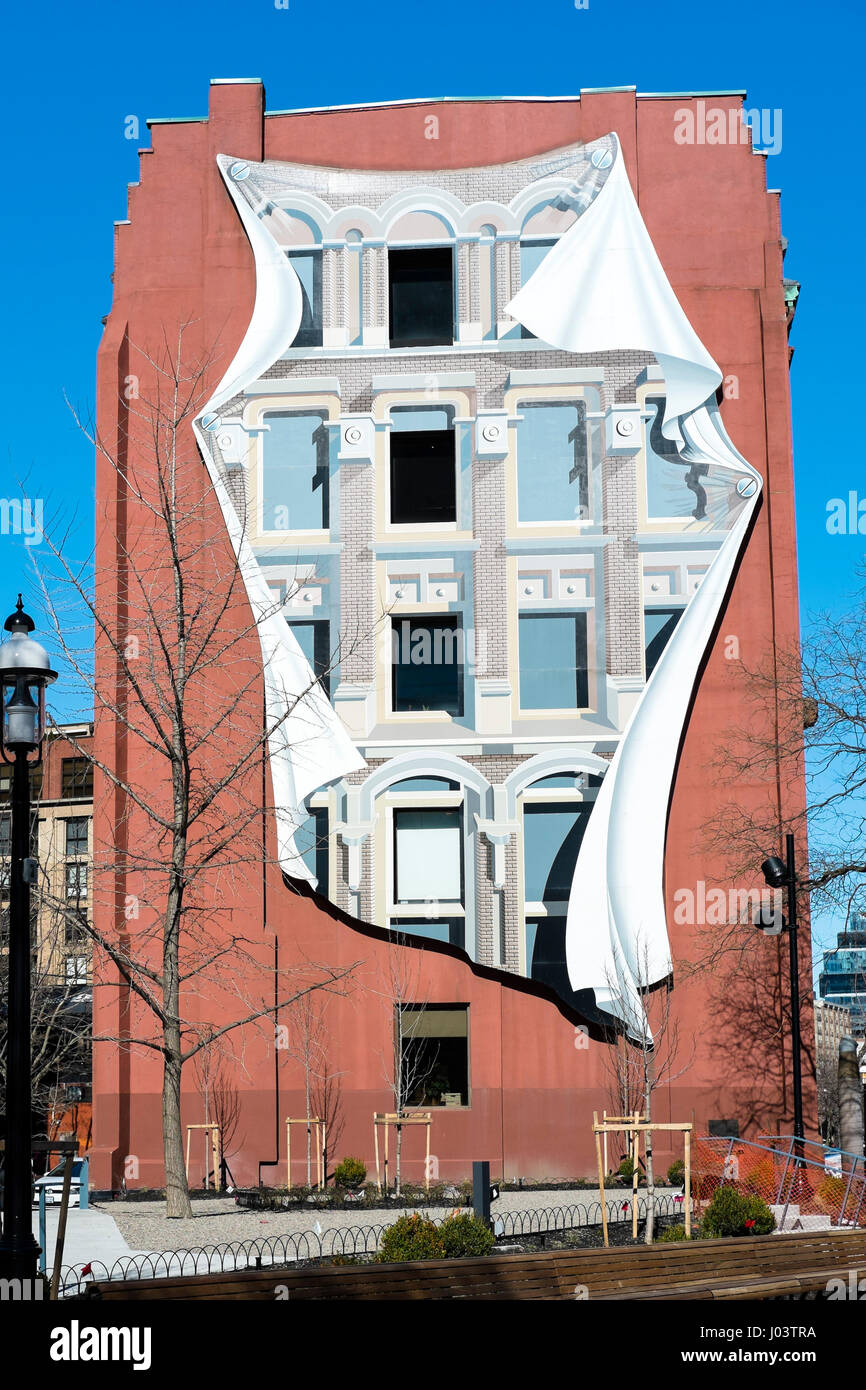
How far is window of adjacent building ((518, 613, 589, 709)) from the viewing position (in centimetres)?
3122

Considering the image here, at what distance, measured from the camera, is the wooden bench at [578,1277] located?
40.8 feet

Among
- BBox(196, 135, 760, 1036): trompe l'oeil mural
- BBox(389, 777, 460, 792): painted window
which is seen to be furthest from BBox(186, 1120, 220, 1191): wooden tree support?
BBox(389, 777, 460, 792): painted window

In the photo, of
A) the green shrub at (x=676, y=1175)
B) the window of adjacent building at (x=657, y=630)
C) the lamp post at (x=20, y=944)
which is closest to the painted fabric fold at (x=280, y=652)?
the window of adjacent building at (x=657, y=630)

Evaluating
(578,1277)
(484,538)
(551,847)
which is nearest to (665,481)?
(484,538)

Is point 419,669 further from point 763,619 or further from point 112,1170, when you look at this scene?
point 112,1170

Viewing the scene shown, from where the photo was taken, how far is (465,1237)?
17.2 metres

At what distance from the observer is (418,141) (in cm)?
3362

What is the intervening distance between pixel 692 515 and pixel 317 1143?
1425 cm

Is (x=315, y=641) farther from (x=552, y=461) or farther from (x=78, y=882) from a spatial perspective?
A: (x=78, y=882)

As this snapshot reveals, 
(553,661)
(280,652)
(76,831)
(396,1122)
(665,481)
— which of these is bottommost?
(396,1122)

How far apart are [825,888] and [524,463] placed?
1034 centimetres

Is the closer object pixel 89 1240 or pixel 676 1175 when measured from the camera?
pixel 89 1240

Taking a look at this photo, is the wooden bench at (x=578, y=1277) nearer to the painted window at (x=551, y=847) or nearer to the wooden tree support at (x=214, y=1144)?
the painted window at (x=551, y=847)

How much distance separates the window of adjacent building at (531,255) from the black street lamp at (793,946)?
13041 millimetres
